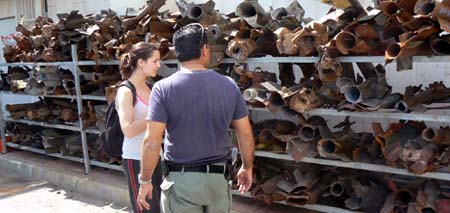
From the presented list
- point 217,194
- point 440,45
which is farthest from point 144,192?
point 440,45

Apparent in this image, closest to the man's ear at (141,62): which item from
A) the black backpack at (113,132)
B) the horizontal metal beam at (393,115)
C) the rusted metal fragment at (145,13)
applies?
the black backpack at (113,132)

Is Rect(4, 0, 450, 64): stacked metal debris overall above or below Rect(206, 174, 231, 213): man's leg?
above

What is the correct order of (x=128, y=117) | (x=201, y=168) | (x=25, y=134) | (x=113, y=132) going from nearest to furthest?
1. (x=201, y=168)
2. (x=128, y=117)
3. (x=113, y=132)
4. (x=25, y=134)

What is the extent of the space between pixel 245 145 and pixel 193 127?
0.44 m

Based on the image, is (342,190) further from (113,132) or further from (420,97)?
(113,132)

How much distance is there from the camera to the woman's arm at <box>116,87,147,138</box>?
3227 millimetres

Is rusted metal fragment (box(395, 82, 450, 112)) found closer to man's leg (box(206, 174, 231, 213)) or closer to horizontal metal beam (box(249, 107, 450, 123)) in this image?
horizontal metal beam (box(249, 107, 450, 123))

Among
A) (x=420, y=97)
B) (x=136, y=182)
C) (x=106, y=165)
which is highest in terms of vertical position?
(x=420, y=97)

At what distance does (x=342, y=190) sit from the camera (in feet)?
13.0

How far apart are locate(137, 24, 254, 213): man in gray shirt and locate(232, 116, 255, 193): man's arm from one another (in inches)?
1.0

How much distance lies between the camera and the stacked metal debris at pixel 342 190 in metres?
3.54

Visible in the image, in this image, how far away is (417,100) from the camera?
3422mm

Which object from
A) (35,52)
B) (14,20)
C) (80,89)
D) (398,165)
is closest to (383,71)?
(398,165)

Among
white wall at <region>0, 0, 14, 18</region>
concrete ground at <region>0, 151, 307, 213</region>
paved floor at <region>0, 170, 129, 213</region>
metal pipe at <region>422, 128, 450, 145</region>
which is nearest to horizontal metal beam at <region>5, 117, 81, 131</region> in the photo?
concrete ground at <region>0, 151, 307, 213</region>
